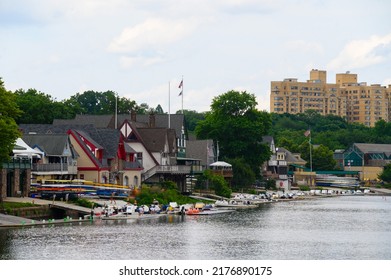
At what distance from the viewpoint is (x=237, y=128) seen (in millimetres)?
147625

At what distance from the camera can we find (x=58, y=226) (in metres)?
74.4

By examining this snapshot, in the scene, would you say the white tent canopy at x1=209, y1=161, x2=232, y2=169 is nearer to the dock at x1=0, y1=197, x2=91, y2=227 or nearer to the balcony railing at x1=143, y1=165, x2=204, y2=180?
the balcony railing at x1=143, y1=165, x2=204, y2=180

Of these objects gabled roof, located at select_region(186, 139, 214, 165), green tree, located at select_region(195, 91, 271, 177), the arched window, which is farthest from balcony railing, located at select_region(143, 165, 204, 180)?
green tree, located at select_region(195, 91, 271, 177)

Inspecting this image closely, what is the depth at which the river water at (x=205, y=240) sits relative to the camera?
58.5 m

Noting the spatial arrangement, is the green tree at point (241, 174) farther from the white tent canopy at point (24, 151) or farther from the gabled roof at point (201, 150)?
the white tent canopy at point (24, 151)

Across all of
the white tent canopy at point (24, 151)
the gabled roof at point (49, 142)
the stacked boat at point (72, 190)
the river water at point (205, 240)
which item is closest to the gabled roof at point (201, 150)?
the gabled roof at point (49, 142)

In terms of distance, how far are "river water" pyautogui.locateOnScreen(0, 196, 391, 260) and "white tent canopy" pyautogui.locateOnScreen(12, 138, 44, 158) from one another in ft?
44.1

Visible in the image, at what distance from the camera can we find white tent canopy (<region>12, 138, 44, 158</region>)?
89500mm

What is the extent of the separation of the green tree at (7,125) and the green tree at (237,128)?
69652 millimetres

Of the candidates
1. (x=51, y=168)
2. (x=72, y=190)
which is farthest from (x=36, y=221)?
(x=51, y=168)

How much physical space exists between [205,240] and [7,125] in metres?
18.7

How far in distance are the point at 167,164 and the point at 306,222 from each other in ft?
123
